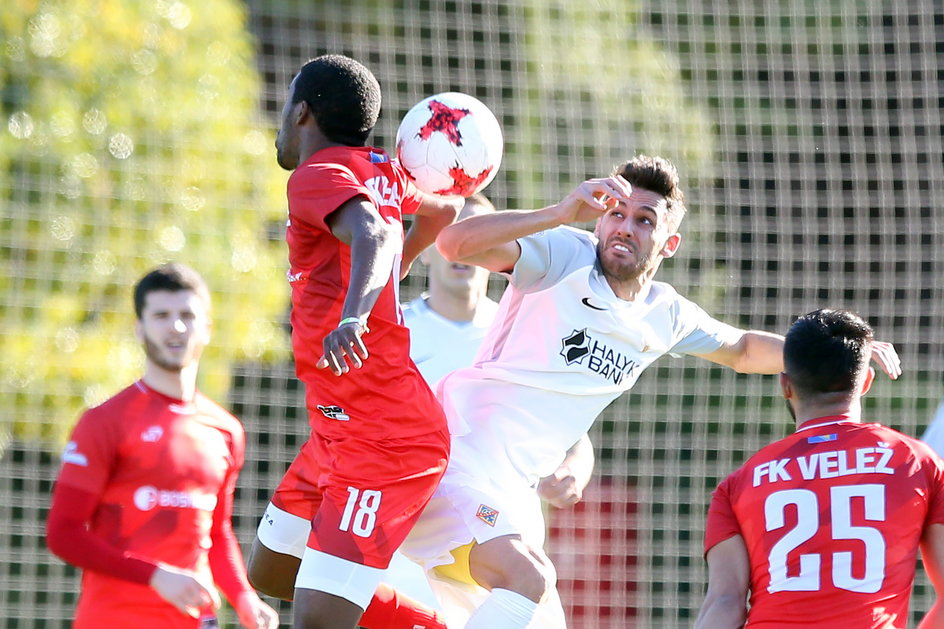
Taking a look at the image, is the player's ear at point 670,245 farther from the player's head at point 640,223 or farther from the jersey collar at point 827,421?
the jersey collar at point 827,421

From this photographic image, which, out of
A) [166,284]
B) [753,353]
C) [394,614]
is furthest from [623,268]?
[166,284]

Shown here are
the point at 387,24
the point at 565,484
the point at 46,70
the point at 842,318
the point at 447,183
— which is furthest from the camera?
the point at 387,24

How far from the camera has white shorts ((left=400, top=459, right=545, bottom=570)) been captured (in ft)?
13.1

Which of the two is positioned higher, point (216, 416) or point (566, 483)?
point (216, 416)

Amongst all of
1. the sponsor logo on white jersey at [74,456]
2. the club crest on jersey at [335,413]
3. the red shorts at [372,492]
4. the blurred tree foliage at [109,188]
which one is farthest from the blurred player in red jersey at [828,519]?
the blurred tree foliage at [109,188]

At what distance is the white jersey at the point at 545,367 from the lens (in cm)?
426

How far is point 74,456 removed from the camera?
3.90 meters

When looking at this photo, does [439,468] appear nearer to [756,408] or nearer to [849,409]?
[849,409]

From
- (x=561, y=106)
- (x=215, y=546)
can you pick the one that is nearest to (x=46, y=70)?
(x=561, y=106)

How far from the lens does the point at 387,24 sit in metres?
10.2

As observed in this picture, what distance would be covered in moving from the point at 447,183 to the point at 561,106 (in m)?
6.68

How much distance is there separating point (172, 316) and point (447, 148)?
105 centimetres

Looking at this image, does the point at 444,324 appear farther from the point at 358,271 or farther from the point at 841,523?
the point at 841,523

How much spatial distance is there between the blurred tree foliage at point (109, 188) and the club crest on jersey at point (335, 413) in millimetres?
4699
